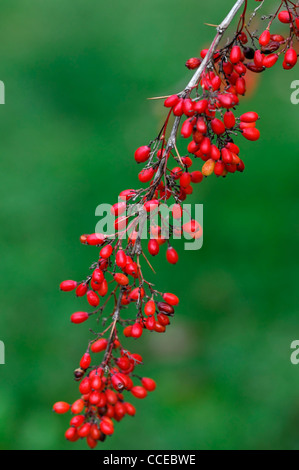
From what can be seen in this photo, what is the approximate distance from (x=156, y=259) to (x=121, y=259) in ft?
10.2

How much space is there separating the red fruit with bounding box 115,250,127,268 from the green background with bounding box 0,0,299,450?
4.34 feet

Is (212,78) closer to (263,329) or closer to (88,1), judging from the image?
(263,329)

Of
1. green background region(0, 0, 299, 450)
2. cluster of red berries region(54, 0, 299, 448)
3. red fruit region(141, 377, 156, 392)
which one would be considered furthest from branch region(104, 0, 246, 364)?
green background region(0, 0, 299, 450)

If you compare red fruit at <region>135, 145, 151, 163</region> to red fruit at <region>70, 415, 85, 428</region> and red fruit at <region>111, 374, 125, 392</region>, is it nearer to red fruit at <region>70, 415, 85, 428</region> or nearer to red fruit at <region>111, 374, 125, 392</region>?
red fruit at <region>111, 374, 125, 392</region>

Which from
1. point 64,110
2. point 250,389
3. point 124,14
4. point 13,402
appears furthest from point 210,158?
point 124,14

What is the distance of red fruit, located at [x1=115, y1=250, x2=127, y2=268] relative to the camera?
1.67 meters

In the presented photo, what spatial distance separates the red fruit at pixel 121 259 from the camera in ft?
5.48

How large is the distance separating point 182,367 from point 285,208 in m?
1.72

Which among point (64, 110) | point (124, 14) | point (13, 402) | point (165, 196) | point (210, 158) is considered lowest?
point (13, 402)

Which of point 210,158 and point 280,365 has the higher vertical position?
point 210,158

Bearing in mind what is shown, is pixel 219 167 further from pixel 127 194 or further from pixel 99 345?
pixel 99 345

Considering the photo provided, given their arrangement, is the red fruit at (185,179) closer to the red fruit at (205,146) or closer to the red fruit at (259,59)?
the red fruit at (205,146)

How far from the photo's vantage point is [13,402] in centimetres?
402

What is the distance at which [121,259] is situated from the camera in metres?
1.67
